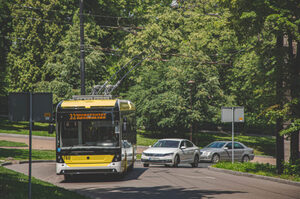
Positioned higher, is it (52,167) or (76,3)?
(76,3)

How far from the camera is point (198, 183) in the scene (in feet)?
54.2

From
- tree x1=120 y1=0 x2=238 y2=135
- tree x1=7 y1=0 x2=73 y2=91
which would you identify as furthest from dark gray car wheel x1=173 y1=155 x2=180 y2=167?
tree x1=7 y1=0 x2=73 y2=91

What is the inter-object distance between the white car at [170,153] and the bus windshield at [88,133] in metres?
7.83

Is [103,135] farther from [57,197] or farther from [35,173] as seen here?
[57,197]

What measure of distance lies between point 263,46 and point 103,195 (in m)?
9.85

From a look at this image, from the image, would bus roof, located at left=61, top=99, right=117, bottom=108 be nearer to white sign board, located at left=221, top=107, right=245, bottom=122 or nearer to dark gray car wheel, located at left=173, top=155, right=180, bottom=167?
dark gray car wheel, located at left=173, top=155, right=180, bottom=167

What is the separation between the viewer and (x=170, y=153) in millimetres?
24656

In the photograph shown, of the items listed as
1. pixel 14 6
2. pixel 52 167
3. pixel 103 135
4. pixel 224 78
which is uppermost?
pixel 14 6

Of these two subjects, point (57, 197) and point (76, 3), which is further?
point (76, 3)

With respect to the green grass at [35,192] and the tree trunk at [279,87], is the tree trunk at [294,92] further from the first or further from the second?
the green grass at [35,192]

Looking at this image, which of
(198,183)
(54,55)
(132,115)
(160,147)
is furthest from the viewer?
(54,55)

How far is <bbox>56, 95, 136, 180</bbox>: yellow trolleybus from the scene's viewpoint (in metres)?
16.7

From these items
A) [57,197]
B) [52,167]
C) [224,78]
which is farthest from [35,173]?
[224,78]

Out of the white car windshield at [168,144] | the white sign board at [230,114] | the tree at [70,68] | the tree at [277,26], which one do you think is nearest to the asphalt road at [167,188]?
the tree at [277,26]
